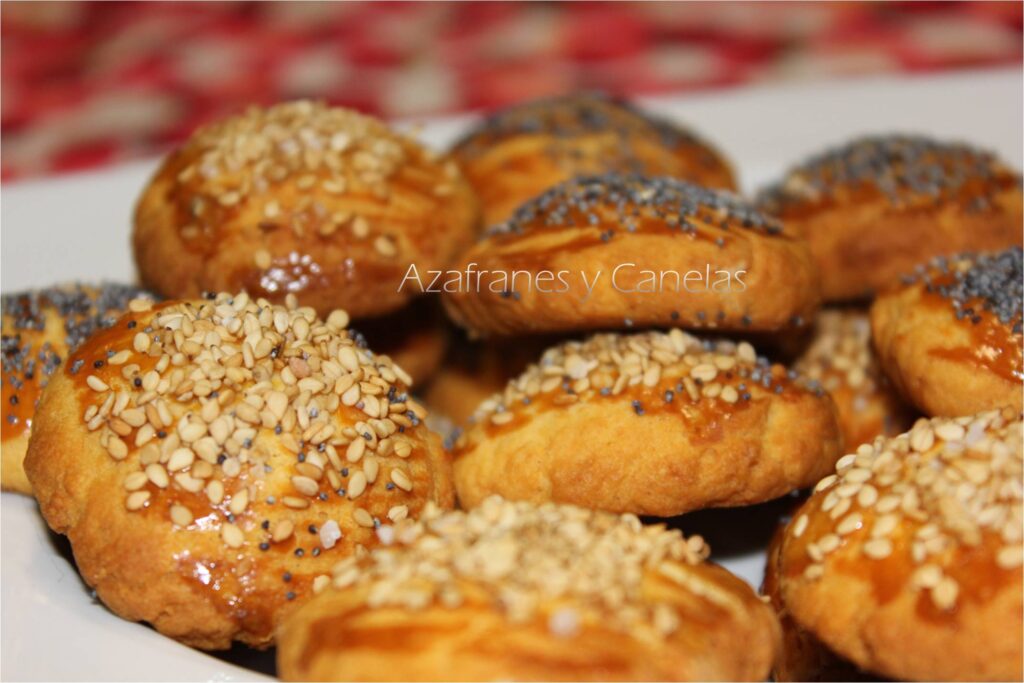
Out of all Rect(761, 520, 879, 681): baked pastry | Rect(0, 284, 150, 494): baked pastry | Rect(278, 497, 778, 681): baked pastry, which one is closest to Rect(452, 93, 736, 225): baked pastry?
Rect(0, 284, 150, 494): baked pastry

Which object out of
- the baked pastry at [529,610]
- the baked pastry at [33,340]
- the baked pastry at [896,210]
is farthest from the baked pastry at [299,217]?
the baked pastry at [896,210]

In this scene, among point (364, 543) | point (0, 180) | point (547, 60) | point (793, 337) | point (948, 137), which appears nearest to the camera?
point (364, 543)

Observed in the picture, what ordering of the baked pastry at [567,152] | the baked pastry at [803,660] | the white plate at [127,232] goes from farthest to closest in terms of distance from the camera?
1. the baked pastry at [567,152]
2. the baked pastry at [803,660]
3. the white plate at [127,232]

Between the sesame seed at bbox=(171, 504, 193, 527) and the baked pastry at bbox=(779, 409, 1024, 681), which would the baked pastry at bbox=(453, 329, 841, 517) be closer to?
the baked pastry at bbox=(779, 409, 1024, 681)

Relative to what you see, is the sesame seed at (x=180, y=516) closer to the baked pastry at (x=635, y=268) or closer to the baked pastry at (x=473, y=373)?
the baked pastry at (x=635, y=268)

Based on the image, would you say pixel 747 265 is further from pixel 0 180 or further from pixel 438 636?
pixel 0 180

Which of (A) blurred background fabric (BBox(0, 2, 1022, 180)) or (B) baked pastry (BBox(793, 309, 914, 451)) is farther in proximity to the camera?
(A) blurred background fabric (BBox(0, 2, 1022, 180))

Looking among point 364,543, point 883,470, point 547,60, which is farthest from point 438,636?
point 547,60
